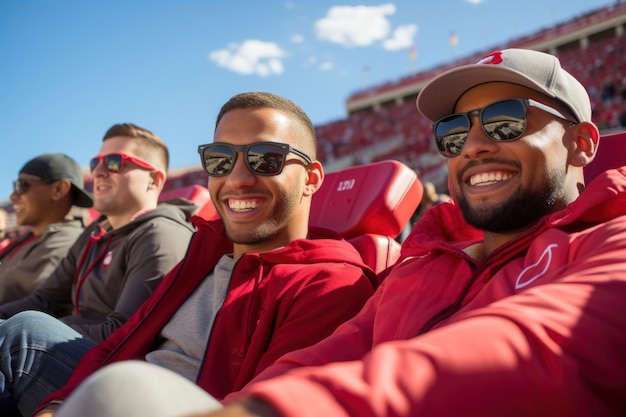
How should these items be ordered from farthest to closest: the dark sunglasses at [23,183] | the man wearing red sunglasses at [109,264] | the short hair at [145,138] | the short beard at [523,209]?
the dark sunglasses at [23,183]
the short hair at [145,138]
the man wearing red sunglasses at [109,264]
the short beard at [523,209]

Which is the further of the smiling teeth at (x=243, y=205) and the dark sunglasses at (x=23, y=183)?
the dark sunglasses at (x=23, y=183)

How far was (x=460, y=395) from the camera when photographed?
0.75 metres

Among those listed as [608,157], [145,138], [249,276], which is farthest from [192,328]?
[145,138]

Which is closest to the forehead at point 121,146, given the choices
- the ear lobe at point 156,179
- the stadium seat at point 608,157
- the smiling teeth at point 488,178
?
the ear lobe at point 156,179

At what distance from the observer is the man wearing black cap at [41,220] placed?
381 centimetres

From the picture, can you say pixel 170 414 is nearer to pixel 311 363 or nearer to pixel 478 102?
pixel 311 363

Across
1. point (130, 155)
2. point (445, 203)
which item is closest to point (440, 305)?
point (445, 203)

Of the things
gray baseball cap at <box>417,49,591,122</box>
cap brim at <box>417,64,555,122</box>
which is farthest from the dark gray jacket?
gray baseball cap at <box>417,49,591,122</box>

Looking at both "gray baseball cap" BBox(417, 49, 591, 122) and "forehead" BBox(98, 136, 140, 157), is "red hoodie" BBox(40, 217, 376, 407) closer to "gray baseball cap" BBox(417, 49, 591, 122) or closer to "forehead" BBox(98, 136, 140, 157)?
"gray baseball cap" BBox(417, 49, 591, 122)

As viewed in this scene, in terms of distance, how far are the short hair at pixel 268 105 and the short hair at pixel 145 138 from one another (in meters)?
1.33

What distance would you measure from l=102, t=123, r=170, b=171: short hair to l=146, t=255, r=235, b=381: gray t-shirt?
157cm

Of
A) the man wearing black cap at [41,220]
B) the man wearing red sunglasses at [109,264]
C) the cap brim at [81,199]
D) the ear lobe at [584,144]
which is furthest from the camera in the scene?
the cap brim at [81,199]

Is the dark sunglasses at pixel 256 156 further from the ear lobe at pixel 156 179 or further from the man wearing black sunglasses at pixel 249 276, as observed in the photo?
the ear lobe at pixel 156 179

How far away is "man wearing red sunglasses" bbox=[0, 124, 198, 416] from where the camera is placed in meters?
2.11
